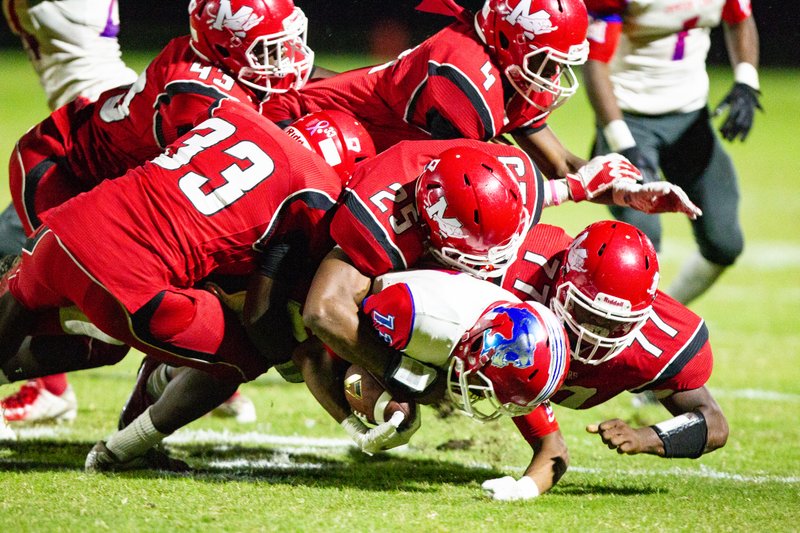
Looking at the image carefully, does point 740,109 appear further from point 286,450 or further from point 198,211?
point 198,211

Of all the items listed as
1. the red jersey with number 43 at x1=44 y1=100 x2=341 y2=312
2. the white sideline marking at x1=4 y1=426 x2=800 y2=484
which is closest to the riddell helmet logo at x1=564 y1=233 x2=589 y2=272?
the red jersey with number 43 at x1=44 y1=100 x2=341 y2=312

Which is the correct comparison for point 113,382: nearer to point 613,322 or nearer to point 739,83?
point 613,322

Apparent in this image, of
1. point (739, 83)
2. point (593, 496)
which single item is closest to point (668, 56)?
point (739, 83)

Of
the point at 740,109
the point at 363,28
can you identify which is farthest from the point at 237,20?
the point at 363,28

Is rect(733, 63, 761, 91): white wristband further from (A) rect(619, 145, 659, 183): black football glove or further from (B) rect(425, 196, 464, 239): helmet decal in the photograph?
(B) rect(425, 196, 464, 239): helmet decal

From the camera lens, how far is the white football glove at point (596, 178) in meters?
3.89

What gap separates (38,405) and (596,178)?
8.51ft

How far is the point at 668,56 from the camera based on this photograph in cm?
545

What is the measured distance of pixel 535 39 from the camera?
152 inches

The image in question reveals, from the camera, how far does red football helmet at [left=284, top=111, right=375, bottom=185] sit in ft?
12.5

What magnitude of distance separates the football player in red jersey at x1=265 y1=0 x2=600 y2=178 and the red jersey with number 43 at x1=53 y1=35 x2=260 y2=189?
1.14 ft

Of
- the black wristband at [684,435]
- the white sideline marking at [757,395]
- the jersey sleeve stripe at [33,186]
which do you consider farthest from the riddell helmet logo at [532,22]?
the white sideline marking at [757,395]

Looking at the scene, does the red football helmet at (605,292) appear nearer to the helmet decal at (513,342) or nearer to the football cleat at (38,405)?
the helmet decal at (513,342)

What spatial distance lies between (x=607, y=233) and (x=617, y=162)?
61 cm
